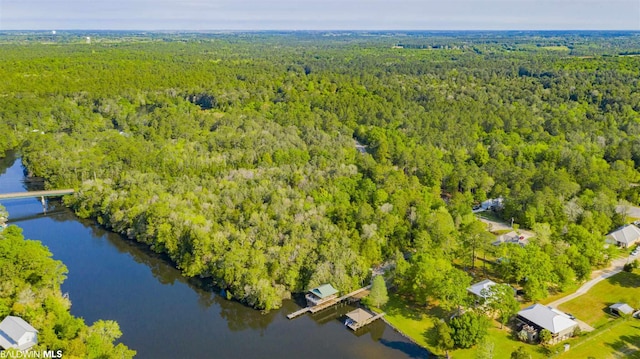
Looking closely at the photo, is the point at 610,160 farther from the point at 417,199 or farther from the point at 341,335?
the point at 341,335

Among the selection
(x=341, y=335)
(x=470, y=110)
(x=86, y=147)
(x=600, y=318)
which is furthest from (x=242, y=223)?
(x=470, y=110)

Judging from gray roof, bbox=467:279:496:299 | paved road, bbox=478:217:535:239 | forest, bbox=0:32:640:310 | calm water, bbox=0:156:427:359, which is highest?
forest, bbox=0:32:640:310

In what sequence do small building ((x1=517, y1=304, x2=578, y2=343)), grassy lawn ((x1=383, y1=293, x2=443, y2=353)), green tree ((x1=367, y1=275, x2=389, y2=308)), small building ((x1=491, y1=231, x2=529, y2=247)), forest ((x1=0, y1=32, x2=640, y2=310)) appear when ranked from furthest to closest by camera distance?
small building ((x1=491, y1=231, x2=529, y2=247))
forest ((x1=0, y1=32, x2=640, y2=310))
green tree ((x1=367, y1=275, x2=389, y2=308))
grassy lawn ((x1=383, y1=293, x2=443, y2=353))
small building ((x1=517, y1=304, x2=578, y2=343))

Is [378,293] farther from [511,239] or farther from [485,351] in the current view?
[511,239]

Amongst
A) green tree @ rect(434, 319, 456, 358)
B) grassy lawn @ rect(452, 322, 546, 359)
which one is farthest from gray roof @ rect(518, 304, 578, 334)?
green tree @ rect(434, 319, 456, 358)

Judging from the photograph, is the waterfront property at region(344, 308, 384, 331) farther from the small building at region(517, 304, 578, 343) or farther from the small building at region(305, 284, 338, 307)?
the small building at region(517, 304, 578, 343)

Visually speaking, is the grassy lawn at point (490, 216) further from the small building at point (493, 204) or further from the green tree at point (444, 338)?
the green tree at point (444, 338)
